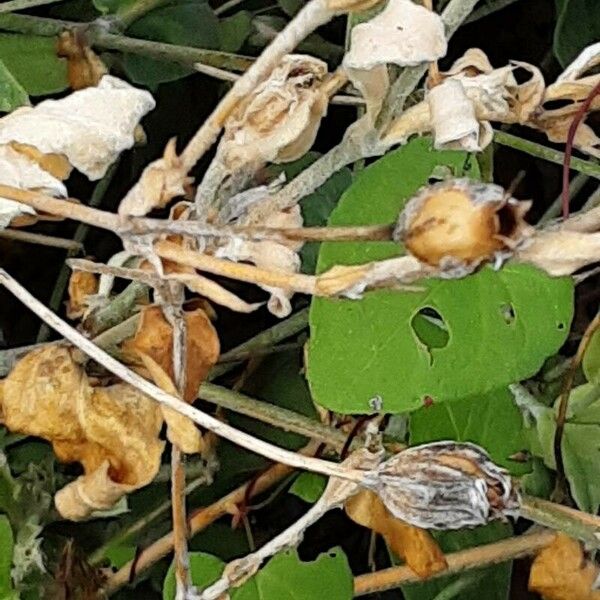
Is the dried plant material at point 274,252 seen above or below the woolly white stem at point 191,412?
above

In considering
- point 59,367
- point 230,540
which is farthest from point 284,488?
point 59,367

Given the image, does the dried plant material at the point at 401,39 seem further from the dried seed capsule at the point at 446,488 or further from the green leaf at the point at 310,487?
the green leaf at the point at 310,487

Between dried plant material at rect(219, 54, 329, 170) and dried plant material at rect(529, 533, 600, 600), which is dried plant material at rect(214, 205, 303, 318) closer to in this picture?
dried plant material at rect(219, 54, 329, 170)

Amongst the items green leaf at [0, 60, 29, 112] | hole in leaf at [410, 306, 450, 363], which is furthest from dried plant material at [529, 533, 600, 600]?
green leaf at [0, 60, 29, 112]

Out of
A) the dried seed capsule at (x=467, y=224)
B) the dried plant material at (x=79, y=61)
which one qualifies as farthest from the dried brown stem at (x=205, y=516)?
the dried seed capsule at (x=467, y=224)

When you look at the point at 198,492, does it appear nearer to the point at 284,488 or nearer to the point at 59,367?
the point at 284,488

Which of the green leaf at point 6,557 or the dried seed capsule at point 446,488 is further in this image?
the green leaf at point 6,557
